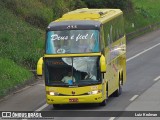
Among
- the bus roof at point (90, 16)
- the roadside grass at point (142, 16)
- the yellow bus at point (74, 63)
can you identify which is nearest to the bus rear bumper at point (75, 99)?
the yellow bus at point (74, 63)

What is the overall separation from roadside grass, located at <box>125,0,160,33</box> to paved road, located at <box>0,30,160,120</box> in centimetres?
1304

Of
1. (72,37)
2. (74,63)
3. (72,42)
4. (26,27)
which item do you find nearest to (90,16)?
(72,37)

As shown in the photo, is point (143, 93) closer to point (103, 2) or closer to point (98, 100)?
point (98, 100)

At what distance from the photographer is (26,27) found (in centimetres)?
4328

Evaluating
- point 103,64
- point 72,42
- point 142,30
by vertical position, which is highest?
point 72,42

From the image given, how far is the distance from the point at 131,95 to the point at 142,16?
33.5m

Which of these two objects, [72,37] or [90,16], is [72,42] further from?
[90,16]

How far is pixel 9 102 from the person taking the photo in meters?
29.5

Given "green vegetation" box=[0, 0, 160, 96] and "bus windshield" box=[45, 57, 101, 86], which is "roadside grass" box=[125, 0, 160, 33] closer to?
"green vegetation" box=[0, 0, 160, 96]

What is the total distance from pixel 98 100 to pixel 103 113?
37.2 inches

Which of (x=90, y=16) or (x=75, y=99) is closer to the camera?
(x=75, y=99)

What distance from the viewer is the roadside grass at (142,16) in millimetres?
58119

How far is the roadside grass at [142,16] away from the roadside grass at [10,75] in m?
21.1

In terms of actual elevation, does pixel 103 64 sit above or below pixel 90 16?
below
